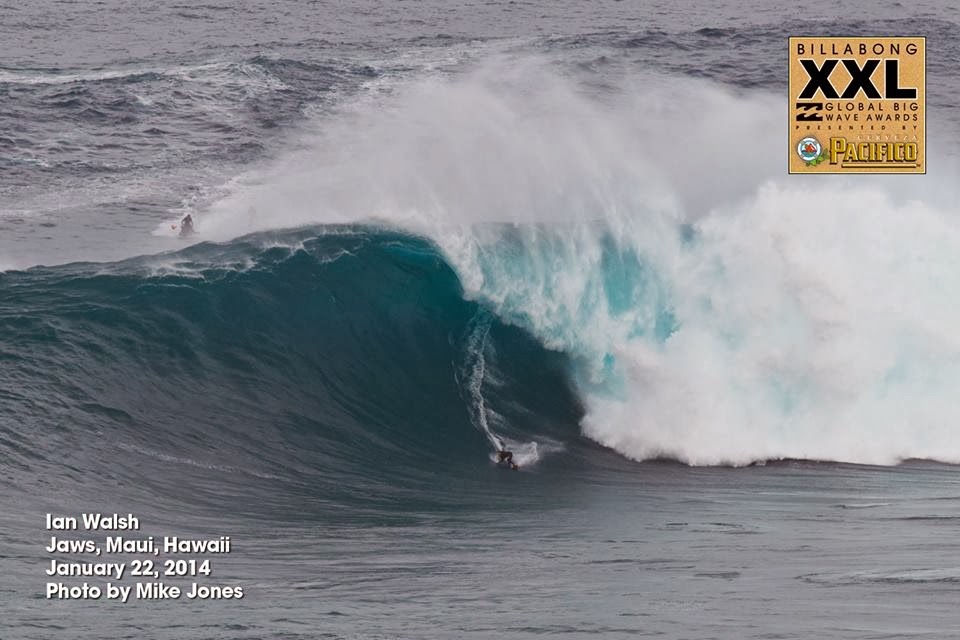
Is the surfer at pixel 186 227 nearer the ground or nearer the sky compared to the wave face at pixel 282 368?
nearer the sky

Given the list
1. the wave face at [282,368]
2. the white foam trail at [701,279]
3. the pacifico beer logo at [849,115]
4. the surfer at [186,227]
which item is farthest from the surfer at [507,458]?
the surfer at [186,227]

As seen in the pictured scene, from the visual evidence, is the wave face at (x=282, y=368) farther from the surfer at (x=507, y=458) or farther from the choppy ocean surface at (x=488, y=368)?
the surfer at (x=507, y=458)

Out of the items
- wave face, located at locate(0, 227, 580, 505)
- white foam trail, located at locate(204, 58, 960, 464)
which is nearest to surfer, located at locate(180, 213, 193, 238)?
white foam trail, located at locate(204, 58, 960, 464)

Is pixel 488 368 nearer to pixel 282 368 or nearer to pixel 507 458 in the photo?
pixel 507 458

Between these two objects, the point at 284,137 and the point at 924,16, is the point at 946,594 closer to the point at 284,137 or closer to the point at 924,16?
the point at 284,137

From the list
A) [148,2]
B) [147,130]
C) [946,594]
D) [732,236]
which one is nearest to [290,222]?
Answer: [732,236]

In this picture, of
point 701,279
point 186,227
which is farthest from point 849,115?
point 186,227

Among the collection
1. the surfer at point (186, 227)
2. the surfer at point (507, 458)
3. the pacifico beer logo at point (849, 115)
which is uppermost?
the pacifico beer logo at point (849, 115)
